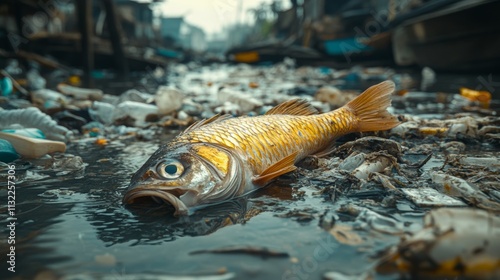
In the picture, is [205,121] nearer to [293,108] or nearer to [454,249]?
[293,108]

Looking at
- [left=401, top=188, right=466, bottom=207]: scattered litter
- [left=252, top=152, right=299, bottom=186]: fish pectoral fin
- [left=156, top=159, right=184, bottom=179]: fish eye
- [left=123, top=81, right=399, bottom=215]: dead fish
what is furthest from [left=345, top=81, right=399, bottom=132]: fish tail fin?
[left=156, top=159, right=184, bottom=179]: fish eye

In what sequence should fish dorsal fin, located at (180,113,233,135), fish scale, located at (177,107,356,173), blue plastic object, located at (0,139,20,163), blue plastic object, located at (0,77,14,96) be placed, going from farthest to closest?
blue plastic object, located at (0,77,14,96), blue plastic object, located at (0,139,20,163), fish dorsal fin, located at (180,113,233,135), fish scale, located at (177,107,356,173)

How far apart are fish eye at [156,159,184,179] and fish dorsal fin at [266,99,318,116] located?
4.65ft

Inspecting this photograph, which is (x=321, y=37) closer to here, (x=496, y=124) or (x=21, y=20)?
(x=21, y=20)

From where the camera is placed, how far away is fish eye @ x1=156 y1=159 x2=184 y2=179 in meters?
1.93

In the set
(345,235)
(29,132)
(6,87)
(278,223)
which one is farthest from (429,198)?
(6,87)

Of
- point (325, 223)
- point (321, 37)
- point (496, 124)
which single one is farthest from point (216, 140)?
point (321, 37)

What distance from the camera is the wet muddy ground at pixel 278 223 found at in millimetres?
1441

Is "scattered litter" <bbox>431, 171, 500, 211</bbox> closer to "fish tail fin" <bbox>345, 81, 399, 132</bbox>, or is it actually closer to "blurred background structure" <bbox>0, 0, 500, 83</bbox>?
"fish tail fin" <bbox>345, 81, 399, 132</bbox>

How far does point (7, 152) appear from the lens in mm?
3047

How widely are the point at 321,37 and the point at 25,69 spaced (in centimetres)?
1394

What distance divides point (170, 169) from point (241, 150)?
0.56 meters

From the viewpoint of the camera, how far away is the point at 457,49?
1065 cm

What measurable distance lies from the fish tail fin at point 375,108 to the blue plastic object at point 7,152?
2.83m
